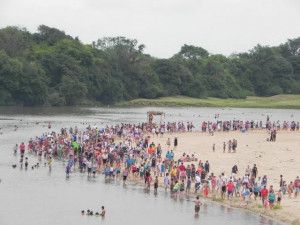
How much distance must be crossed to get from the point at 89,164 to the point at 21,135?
77.3 ft

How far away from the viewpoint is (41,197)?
115 ft

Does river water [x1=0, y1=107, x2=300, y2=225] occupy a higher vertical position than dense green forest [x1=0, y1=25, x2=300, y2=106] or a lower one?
lower

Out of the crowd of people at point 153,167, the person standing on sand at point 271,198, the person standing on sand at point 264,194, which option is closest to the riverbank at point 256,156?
the person standing on sand at point 271,198

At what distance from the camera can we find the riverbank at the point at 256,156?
107 feet

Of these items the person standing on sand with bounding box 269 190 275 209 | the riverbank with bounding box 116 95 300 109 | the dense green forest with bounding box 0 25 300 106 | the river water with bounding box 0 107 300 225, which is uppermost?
the dense green forest with bounding box 0 25 300 106

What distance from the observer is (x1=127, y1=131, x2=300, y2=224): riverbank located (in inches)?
1286

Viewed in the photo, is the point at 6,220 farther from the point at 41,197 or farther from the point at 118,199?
the point at 118,199

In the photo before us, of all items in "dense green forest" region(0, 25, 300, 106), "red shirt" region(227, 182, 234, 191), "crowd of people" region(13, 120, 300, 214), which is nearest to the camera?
"red shirt" region(227, 182, 234, 191)

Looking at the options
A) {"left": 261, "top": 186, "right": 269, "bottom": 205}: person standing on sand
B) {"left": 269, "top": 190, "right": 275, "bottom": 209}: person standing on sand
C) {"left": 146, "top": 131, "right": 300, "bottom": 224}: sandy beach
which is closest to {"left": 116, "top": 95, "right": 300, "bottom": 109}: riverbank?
{"left": 146, "top": 131, "right": 300, "bottom": 224}: sandy beach

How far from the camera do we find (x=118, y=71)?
132 metres

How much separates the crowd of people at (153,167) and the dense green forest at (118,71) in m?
52.0

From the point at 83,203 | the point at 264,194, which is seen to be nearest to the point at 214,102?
the point at 264,194

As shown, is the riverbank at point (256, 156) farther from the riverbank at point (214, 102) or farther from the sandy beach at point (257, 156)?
the riverbank at point (214, 102)

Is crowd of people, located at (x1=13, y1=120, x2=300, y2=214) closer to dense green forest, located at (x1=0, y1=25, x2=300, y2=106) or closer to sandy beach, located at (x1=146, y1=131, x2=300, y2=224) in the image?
sandy beach, located at (x1=146, y1=131, x2=300, y2=224)
